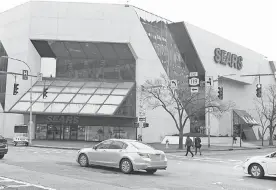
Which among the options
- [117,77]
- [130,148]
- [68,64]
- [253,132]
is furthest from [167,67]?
[130,148]

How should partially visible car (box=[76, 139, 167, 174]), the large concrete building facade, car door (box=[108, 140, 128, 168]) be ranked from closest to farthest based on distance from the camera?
partially visible car (box=[76, 139, 167, 174]) → car door (box=[108, 140, 128, 168]) → the large concrete building facade

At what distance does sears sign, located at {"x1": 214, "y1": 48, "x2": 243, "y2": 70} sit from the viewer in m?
59.8

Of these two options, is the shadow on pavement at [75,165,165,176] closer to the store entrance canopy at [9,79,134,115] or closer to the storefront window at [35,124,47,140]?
the store entrance canopy at [9,79,134,115]

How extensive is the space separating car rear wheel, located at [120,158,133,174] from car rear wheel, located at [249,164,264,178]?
531 cm

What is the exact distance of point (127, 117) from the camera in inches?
1858

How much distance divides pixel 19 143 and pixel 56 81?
43.3 ft

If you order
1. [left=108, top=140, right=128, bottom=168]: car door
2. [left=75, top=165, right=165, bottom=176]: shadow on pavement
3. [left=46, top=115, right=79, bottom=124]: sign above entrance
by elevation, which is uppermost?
[left=46, top=115, right=79, bottom=124]: sign above entrance

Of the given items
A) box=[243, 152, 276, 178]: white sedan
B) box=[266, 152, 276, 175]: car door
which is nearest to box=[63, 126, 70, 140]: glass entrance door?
box=[243, 152, 276, 178]: white sedan

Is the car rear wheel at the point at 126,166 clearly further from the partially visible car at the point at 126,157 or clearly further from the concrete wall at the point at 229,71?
the concrete wall at the point at 229,71

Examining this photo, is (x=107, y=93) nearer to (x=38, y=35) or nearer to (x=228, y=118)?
(x=38, y=35)

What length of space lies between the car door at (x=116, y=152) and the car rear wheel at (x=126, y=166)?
10.6 inches

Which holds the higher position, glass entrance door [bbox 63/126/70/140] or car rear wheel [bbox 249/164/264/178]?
glass entrance door [bbox 63/126/70/140]

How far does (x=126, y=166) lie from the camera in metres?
15.6

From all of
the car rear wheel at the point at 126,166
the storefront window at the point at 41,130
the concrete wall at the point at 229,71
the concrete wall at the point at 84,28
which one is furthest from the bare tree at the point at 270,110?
the car rear wheel at the point at 126,166
